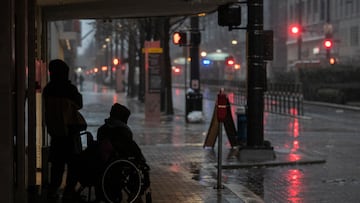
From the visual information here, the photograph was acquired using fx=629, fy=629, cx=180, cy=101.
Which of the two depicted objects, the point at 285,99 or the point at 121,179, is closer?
the point at 121,179

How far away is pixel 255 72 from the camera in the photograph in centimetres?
1287

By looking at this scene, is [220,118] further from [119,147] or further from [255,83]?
[255,83]

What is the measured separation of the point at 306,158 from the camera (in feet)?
43.7

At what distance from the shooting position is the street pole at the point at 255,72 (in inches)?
503

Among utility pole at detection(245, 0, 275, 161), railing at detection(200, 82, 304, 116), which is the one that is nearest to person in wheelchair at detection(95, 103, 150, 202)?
utility pole at detection(245, 0, 275, 161)

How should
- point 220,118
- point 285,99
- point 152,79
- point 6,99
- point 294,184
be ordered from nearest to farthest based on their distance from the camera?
point 6,99 → point 220,118 → point 294,184 → point 152,79 → point 285,99

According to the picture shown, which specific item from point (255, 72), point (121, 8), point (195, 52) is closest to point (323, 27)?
point (195, 52)

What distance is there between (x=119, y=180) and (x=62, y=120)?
1063 millimetres

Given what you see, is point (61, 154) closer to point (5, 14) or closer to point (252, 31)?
point (5, 14)

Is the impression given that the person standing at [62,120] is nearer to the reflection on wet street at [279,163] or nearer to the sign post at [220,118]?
the sign post at [220,118]

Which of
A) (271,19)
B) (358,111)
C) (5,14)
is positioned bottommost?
(358,111)

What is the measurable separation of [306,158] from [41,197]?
6.81 m

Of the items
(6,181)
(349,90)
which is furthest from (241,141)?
(349,90)

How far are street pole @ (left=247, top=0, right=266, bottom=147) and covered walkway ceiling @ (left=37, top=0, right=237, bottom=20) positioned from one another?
4.07 feet
